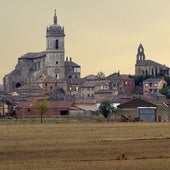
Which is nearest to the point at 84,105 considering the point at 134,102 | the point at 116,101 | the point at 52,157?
the point at 116,101

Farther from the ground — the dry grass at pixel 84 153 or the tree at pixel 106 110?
the tree at pixel 106 110

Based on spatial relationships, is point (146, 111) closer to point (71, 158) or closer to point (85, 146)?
point (85, 146)

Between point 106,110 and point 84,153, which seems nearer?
point 84,153

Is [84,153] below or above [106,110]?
below

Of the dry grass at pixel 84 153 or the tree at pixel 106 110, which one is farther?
the tree at pixel 106 110

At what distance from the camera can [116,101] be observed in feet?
509

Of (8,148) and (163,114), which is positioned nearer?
(8,148)

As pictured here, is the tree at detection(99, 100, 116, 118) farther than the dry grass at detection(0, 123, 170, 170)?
Yes

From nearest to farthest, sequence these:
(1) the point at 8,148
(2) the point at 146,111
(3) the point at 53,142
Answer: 1. (1) the point at 8,148
2. (3) the point at 53,142
3. (2) the point at 146,111

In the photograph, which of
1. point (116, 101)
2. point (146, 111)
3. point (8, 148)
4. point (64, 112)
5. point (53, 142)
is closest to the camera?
point (8, 148)

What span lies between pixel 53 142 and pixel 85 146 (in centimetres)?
516

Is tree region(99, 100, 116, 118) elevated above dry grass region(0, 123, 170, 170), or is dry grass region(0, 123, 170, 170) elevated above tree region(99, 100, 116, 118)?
tree region(99, 100, 116, 118)

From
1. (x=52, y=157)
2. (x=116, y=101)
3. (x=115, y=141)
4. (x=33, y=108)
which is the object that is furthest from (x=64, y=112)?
(x=52, y=157)

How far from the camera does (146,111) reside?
12331cm
